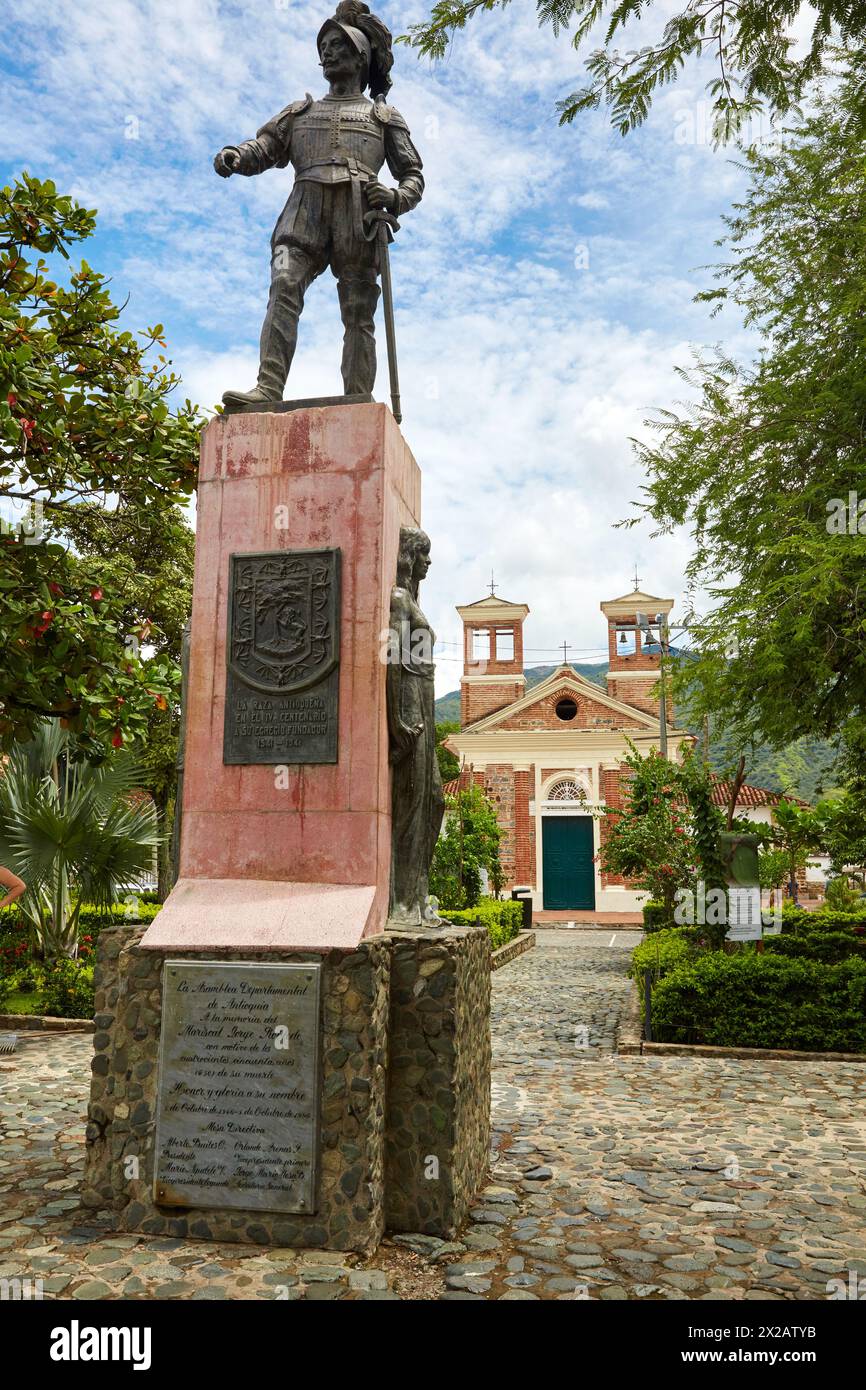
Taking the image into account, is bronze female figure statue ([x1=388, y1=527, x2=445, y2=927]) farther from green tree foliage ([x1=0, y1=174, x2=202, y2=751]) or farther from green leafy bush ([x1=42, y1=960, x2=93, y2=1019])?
green leafy bush ([x1=42, y1=960, x2=93, y2=1019])

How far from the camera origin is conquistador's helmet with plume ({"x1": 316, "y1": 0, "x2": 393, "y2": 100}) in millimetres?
5719

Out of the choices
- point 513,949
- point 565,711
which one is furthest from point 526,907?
point 565,711

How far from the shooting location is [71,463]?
709 centimetres

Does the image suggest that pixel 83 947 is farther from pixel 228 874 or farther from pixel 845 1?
pixel 845 1

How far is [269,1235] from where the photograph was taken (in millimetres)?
4270

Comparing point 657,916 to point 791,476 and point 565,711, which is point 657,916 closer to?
point 791,476

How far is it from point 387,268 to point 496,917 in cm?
1538

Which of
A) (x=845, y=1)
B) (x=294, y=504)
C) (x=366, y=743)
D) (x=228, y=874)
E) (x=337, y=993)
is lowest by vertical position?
(x=337, y=993)

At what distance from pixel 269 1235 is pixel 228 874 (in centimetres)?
159

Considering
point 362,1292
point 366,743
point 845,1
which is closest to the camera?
point 362,1292

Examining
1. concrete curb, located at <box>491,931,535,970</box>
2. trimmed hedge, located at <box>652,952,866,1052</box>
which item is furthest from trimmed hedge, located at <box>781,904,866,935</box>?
trimmed hedge, located at <box>652,952,866,1052</box>

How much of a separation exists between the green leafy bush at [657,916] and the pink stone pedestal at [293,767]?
549 inches

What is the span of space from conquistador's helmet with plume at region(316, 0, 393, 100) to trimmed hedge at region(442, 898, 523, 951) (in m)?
12.1

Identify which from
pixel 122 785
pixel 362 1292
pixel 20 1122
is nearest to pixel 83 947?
pixel 122 785
